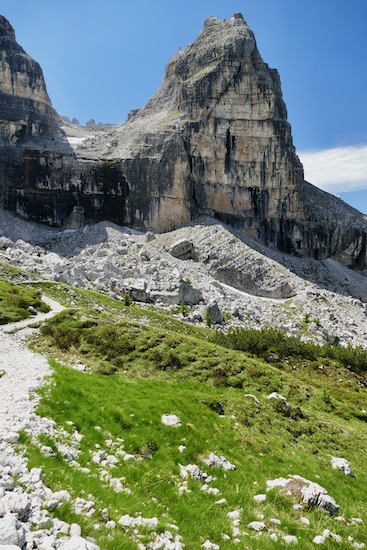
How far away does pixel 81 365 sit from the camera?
22922 mm

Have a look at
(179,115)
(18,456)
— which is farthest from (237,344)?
(179,115)

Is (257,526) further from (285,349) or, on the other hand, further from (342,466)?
(285,349)

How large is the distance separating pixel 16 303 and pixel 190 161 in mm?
79821

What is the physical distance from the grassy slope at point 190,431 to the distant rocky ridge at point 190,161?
75.7 m

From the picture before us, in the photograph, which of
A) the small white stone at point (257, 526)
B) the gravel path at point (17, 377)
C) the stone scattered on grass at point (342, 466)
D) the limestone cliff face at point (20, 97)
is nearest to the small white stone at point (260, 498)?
the small white stone at point (257, 526)

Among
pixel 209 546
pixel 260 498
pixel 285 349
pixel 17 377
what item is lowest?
pixel 285 349

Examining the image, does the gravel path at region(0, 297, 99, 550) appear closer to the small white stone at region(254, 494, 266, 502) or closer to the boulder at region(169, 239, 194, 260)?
the small white stone at region(254, 494, 266, 502)

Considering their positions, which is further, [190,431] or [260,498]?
[190,431]

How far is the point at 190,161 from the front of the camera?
349 feet

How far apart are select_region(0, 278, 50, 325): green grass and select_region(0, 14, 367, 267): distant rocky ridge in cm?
6027

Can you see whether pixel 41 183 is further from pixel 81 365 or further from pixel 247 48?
pixel 81 365

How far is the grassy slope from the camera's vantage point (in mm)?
10195

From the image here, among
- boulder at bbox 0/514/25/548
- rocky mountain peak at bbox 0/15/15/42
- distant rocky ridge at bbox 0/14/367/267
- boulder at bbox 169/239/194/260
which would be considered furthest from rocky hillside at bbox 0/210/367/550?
rocky mountain peak at bbox 0/15/15/42

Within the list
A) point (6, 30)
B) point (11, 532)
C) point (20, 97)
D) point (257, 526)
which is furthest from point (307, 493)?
point (6, 30)
